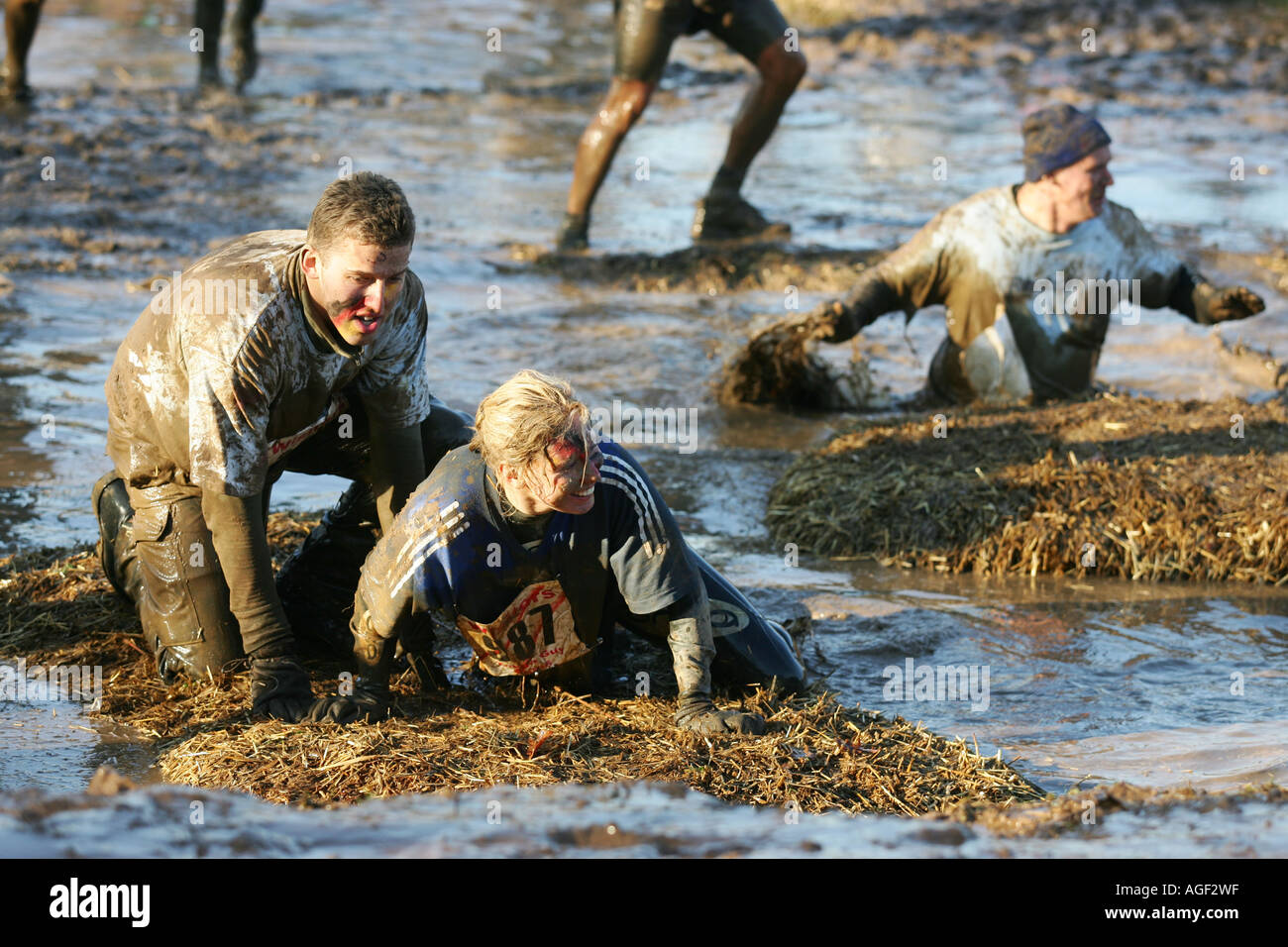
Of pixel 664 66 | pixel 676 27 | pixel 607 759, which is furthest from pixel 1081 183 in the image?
pixel 607 759

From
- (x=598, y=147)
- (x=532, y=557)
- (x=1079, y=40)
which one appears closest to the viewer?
(x=532, y=557)

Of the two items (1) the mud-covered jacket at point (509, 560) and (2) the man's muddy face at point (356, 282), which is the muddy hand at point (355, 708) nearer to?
(1) the mud-covered jacket at point (509, 560)

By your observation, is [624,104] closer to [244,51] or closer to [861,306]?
[861,306]

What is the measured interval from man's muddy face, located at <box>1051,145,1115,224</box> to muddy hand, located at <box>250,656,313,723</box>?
369 centimetres

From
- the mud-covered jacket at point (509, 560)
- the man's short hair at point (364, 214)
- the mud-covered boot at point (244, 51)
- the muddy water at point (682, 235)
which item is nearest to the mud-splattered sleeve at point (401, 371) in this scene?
the man's short hair at point (364, 214)

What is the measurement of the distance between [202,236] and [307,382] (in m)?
4.99

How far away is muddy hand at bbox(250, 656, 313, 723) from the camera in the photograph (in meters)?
3.71

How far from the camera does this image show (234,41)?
13.0 m

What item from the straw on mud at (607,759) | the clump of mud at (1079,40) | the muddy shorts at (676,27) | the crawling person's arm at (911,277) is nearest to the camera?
the straw on mud at (607,759)

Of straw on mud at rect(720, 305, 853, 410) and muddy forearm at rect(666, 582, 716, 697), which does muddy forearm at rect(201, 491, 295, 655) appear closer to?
muddy forearm at rect(666, 582, 716, 697)

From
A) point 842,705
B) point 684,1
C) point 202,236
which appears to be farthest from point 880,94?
point 842,705

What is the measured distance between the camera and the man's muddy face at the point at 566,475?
3.36 meters

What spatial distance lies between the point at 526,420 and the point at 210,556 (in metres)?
1.25

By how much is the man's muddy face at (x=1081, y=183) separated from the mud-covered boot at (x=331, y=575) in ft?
10.3
